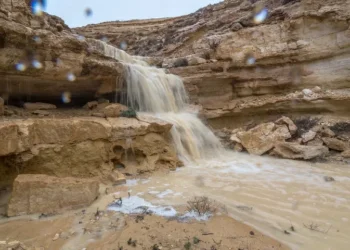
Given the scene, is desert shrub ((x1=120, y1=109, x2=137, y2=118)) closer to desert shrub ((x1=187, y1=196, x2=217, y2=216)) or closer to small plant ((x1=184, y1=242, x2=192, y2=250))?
desert shrub ((x1=187, y1=196, x2=217, y2=216))

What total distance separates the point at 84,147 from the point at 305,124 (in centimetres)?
627

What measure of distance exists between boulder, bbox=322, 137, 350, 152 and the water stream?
1049mm

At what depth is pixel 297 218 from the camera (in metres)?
2.96

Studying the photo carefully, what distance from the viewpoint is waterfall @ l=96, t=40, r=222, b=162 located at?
6.68m

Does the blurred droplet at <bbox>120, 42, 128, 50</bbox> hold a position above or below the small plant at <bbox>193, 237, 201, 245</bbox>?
above

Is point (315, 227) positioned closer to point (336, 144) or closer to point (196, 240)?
point (196, 240)

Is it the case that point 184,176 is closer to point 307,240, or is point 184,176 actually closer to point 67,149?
point 67,149

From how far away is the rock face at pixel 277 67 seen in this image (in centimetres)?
752

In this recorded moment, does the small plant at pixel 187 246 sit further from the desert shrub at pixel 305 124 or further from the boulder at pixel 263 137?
the desert shrub at pixel 305 124

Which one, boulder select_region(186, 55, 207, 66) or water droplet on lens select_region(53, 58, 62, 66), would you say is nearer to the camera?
water droplet on lens select_region(53, 58, 62, 66)

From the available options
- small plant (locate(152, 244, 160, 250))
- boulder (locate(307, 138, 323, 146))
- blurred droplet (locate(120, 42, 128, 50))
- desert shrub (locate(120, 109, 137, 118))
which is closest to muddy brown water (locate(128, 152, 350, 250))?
boulder (locate(307, 138, 323, 146))

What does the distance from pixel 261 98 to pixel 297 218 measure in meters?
6.10

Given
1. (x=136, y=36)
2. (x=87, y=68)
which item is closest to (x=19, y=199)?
(x=87, y=68)

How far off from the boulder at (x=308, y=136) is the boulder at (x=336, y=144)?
335 mm
